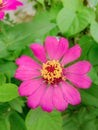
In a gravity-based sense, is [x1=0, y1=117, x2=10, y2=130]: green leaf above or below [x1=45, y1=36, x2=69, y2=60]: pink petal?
below

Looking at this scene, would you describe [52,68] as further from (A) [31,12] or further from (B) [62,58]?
(A) [31,12]

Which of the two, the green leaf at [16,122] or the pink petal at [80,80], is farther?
the green leaf at [16,122]

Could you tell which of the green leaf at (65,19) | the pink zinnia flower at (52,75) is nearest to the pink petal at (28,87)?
the pink zinnia flower at (52,75)

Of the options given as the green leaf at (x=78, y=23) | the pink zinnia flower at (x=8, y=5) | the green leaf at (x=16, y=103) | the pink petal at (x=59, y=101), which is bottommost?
the green leaf at (x=16, y=103)

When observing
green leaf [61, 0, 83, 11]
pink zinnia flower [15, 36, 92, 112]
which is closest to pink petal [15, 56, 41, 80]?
pink zinnia flower [15, 36, 92, 112]

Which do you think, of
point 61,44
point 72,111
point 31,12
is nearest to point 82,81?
point 61,44

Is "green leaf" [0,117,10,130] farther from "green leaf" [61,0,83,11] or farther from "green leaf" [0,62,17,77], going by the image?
"green leaf" [61,0,83,11]

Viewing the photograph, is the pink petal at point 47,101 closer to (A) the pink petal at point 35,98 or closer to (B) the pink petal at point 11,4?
(A) the pink petal at point 35,98
